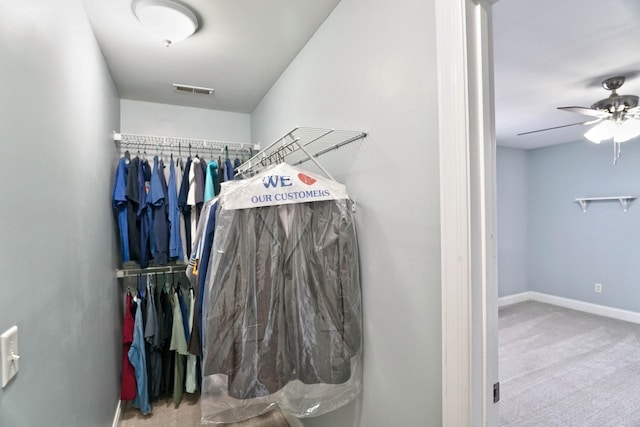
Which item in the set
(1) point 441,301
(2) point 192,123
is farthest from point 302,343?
(2) point 192,123

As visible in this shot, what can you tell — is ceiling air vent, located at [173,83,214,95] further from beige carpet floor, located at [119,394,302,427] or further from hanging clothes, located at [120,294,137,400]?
beige carpet floor, located at [119,394,302,427]

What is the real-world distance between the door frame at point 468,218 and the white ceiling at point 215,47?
3.18 ft

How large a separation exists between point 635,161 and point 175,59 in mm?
5544

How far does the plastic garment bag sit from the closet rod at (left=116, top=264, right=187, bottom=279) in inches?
61.3

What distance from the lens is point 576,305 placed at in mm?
4695

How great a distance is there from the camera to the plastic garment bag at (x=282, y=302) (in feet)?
4.00

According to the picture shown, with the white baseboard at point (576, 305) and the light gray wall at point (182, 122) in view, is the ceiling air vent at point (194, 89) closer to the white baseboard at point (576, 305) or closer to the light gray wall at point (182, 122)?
the light gray wall at point (182, 122)

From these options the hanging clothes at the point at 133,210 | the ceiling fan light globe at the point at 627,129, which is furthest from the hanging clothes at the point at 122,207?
the ceiling fan light globe at the point at 627,129

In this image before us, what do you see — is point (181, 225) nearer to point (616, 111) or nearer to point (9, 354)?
point (9, 354)

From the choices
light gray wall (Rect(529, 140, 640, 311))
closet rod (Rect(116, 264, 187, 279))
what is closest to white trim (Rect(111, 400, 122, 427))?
closet rod (Rect(116, 264, 187, 279))

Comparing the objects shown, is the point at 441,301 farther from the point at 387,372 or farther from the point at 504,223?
the point at 504,223

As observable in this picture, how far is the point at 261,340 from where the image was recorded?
1.25 m

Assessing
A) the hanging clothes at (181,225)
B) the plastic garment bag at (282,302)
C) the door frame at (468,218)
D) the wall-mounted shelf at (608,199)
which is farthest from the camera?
the wall-mounted shelf at (608,199)

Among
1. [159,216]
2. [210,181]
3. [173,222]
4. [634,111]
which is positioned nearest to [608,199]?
[634,111]
